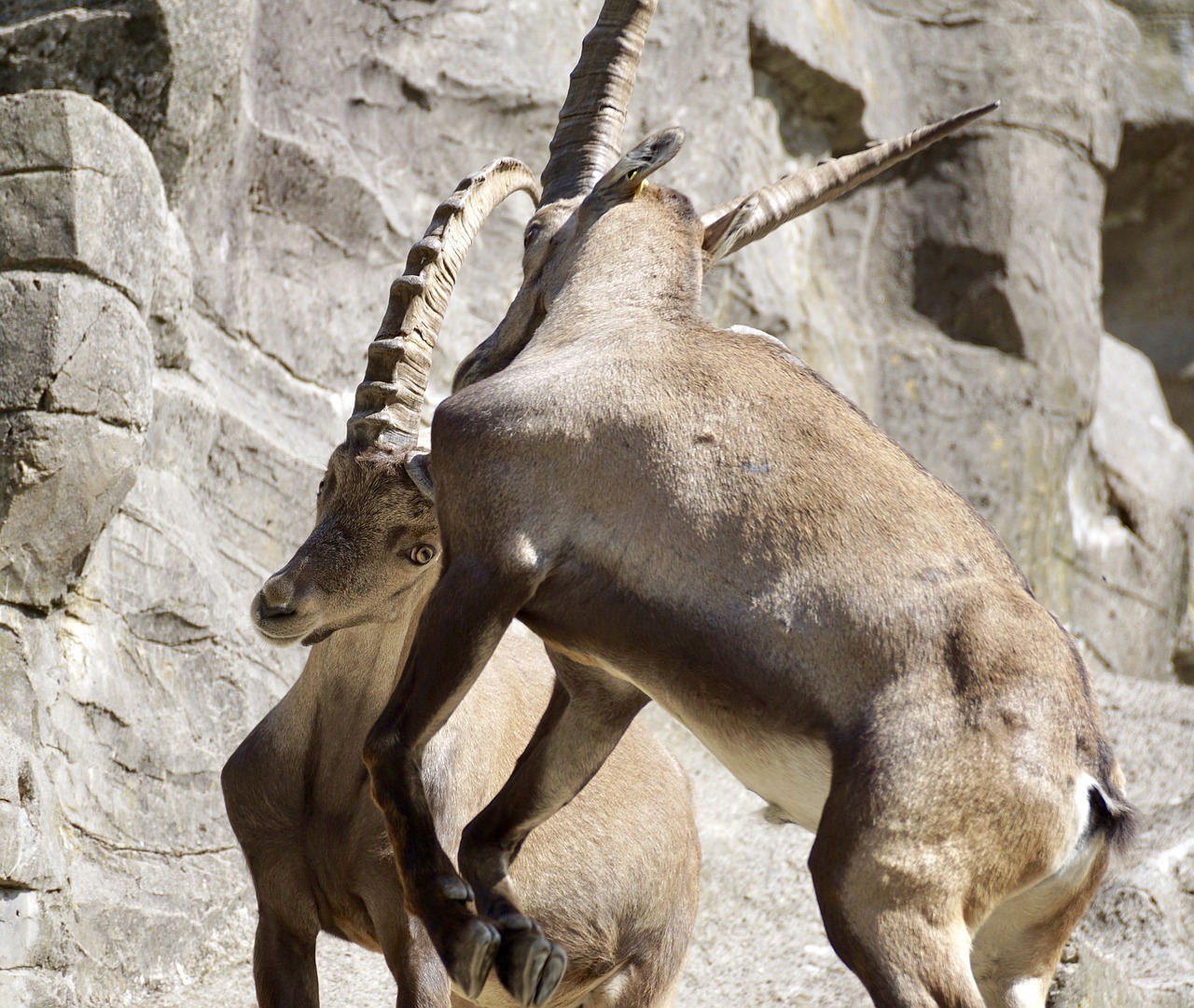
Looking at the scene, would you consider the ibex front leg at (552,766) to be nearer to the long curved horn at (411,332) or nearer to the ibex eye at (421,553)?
the ibex eye at (421,553)

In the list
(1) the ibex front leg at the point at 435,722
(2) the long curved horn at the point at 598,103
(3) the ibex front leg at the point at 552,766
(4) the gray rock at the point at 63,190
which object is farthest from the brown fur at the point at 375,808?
(4) the gray rock at the point at 63,190

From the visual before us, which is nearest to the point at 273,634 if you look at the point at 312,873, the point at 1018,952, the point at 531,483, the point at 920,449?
the point at 312,873

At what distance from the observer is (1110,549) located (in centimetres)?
1141

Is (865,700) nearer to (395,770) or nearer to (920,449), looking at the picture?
(395,770)

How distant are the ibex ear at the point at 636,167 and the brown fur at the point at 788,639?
0.51m

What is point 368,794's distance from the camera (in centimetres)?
422

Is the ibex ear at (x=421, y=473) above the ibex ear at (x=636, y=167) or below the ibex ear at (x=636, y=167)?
below

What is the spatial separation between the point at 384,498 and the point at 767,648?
1725 millimetres

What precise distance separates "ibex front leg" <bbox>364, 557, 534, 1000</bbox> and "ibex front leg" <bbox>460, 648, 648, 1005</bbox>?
24 cm

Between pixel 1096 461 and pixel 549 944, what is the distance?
9.34m

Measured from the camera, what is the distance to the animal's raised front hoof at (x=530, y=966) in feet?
10.4

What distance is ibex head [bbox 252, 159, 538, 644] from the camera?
422cm

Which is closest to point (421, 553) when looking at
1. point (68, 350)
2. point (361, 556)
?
point (361, 556)

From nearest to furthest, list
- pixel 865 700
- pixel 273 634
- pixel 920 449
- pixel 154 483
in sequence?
pixel 865 700 < pixel 273 634 < pixel 154 483 < pixel 920 449
